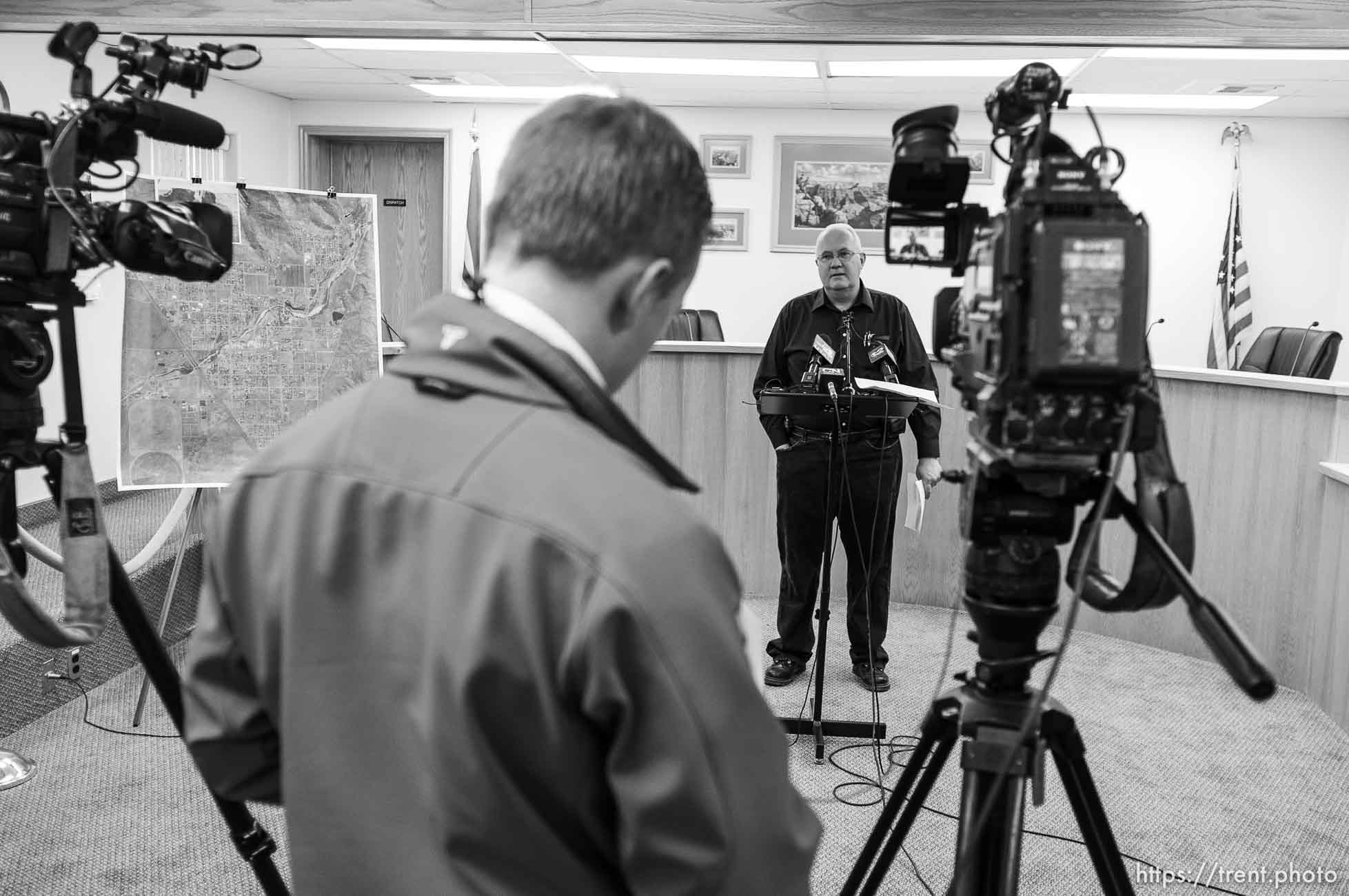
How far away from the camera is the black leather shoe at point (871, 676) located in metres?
3.38

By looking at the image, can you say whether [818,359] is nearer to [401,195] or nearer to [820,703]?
[820,703]

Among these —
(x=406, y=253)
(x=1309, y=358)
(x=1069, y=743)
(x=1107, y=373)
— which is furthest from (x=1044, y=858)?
(x=406, y=253)

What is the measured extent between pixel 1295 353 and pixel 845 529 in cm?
246

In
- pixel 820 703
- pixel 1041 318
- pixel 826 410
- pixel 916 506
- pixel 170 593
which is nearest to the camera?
pixel 1041 318

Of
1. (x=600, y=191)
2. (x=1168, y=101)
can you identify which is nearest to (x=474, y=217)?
(x=1168, y=101)

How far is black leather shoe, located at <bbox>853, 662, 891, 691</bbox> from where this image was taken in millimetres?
3380

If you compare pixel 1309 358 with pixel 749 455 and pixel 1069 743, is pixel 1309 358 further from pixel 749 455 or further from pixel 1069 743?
pixel 1069 743

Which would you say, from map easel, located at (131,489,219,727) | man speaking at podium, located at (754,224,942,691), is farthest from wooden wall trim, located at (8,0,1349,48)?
map easel, located at (131,489,219,727)

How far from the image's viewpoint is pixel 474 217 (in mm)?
6277

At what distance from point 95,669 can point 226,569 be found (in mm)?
2975

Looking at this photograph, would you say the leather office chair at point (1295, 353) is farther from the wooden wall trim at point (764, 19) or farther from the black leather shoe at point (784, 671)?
the black leather shoe at point (784, 671)

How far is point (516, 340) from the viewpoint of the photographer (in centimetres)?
71

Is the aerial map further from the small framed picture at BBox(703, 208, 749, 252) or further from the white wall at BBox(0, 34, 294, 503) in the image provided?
the small framed picture at BBox(703, 208, 749, 252)

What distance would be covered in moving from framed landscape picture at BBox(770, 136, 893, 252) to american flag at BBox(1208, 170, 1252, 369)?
2124 mm
